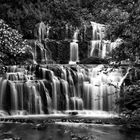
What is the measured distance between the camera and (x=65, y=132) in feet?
45.5

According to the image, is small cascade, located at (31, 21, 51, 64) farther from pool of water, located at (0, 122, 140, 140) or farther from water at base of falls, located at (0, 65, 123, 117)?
pool of water, located at (0, 122, 140, 140)

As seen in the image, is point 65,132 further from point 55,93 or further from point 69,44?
point 69,44

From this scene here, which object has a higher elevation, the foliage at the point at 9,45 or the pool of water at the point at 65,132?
the foliage at the point at 9,45

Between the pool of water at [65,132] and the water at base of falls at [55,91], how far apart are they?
3.74 m

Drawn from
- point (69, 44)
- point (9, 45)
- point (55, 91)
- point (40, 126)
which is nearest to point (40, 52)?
point (69, 44)

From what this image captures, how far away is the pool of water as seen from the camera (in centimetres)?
1308

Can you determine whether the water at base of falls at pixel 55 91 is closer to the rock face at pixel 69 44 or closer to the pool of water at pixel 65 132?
the pool of water at pixel 65 132

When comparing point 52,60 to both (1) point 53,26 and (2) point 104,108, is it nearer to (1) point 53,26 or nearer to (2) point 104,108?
(1) point 53,26

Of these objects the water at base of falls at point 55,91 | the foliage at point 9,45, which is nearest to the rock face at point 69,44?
the foliage at point 9,45

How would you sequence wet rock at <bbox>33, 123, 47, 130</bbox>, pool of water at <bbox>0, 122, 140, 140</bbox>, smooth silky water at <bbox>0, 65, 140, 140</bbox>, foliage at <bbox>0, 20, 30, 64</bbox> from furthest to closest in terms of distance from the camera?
foliage at <bbox>0, 20, 30, 64</bbox>
smooth silky water at <bbox>0, 65, 140, 140</bbox>
wet rock at <bbox>33, 123, 47, 130</bbox>
pool of water at <bbox>0, 122, 140, 140</bbox>

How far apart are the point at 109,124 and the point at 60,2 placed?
2165 cm

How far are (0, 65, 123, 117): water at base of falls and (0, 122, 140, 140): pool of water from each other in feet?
12.3

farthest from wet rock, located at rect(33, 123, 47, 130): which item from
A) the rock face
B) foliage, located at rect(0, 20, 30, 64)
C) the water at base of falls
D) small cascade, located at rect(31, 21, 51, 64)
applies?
the rock face

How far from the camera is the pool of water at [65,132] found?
13078mm
